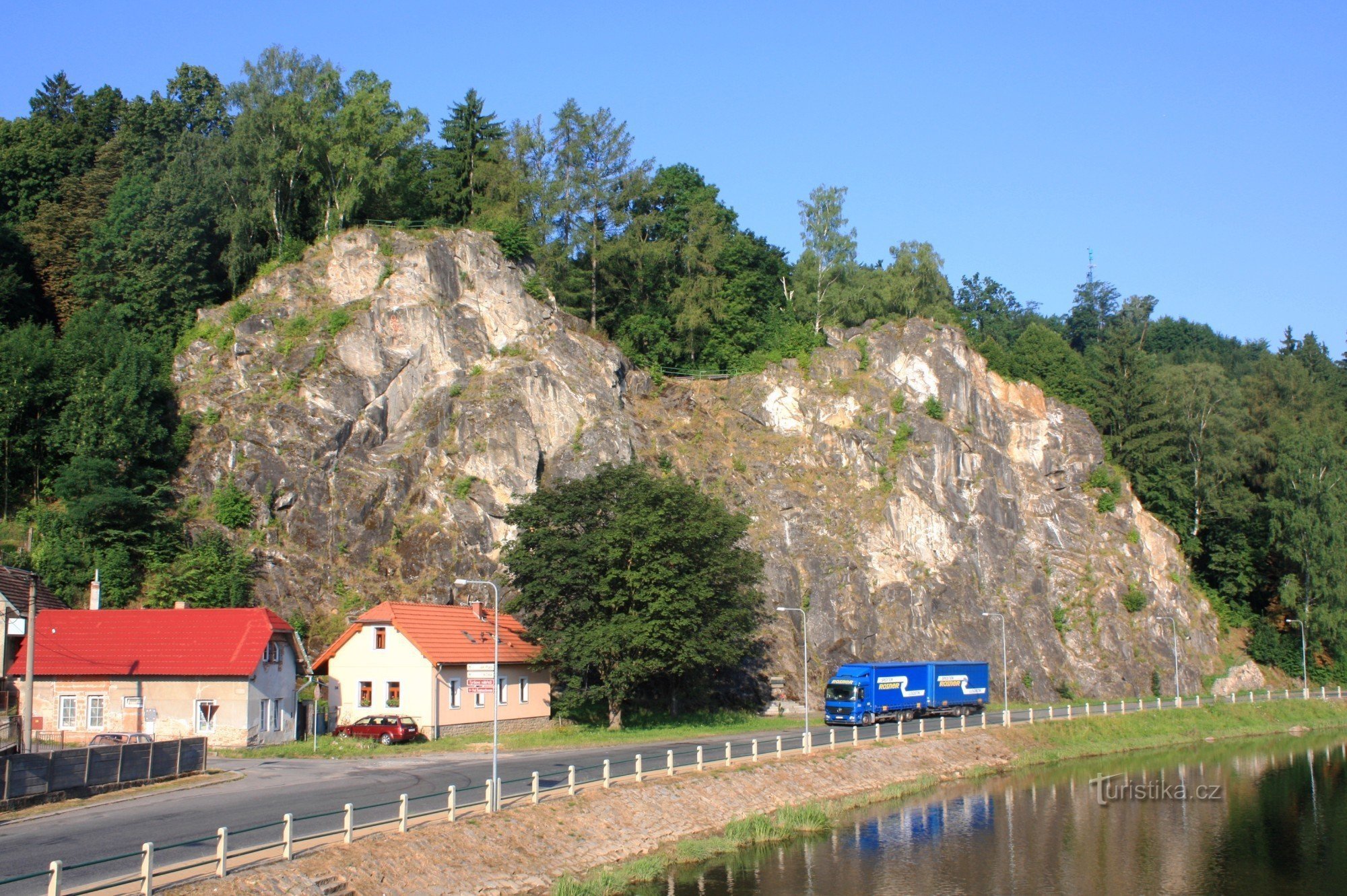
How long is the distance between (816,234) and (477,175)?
93.7ft

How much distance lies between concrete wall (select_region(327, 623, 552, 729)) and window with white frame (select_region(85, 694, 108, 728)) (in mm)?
9863

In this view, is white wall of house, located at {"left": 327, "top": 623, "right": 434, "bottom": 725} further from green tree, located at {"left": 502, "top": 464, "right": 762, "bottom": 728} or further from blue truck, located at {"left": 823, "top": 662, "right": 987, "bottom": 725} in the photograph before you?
blue truck, located at {"left": 823, "top": 662, "right": 987, "bottom": 725}

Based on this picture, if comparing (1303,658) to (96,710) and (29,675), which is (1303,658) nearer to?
(96,710)

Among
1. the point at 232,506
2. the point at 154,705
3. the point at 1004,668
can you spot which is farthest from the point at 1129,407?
the point at 154,705

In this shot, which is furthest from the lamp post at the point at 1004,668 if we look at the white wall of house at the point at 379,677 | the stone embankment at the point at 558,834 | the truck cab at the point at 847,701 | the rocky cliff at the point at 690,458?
the white wall of house at the point at 379,677

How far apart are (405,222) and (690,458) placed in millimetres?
25403

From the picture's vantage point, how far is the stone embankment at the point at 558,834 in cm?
2225

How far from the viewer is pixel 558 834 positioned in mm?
28250

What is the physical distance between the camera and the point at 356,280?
6569 centimetres

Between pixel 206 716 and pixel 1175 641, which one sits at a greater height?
pixel 1175 641

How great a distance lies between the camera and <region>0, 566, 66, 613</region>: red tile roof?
43.0 m

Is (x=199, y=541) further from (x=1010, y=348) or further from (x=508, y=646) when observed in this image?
(x=1010, y=348)

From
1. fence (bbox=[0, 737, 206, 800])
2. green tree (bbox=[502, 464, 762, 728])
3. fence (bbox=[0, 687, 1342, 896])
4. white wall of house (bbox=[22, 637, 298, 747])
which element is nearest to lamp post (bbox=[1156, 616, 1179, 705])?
fence (bbox=[0, 687, 1342, 896])

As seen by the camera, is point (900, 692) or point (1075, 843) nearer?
point (1075, 843)
